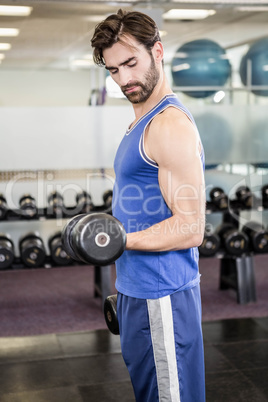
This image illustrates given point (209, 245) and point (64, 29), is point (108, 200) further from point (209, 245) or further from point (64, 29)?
point (64, 29)

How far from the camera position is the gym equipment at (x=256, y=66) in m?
4.68

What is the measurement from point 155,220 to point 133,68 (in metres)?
0.40

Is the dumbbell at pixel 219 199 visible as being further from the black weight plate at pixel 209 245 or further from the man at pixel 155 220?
the man at pixel 155 220

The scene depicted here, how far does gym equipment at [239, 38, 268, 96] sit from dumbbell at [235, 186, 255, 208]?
130 cm

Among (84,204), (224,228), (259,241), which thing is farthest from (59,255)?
(259,241)

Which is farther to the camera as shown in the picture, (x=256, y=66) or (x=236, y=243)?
(x=256, y=66)

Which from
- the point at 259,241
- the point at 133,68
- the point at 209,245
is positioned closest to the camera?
the point at 133,68

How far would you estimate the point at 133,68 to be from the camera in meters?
1.32

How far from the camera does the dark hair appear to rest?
4.27 ft

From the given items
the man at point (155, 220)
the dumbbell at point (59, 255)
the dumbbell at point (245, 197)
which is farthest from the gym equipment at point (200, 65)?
the man at point (155, 220)

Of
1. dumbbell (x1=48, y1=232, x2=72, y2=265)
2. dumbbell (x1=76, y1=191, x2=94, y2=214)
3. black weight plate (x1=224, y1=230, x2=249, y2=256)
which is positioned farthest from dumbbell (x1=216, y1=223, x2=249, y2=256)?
dumbbell (x1=48, y1=232, x2=72, y2=265)

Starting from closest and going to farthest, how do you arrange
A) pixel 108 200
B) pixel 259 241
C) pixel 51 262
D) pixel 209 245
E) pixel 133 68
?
pixel 133 68
pixel 51 262
pixel 209 245
pixel 259 241
pixel 108 200

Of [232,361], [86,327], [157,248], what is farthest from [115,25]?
[86,327]

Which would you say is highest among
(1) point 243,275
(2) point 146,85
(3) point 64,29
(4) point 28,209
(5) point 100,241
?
(3) point 64,29
